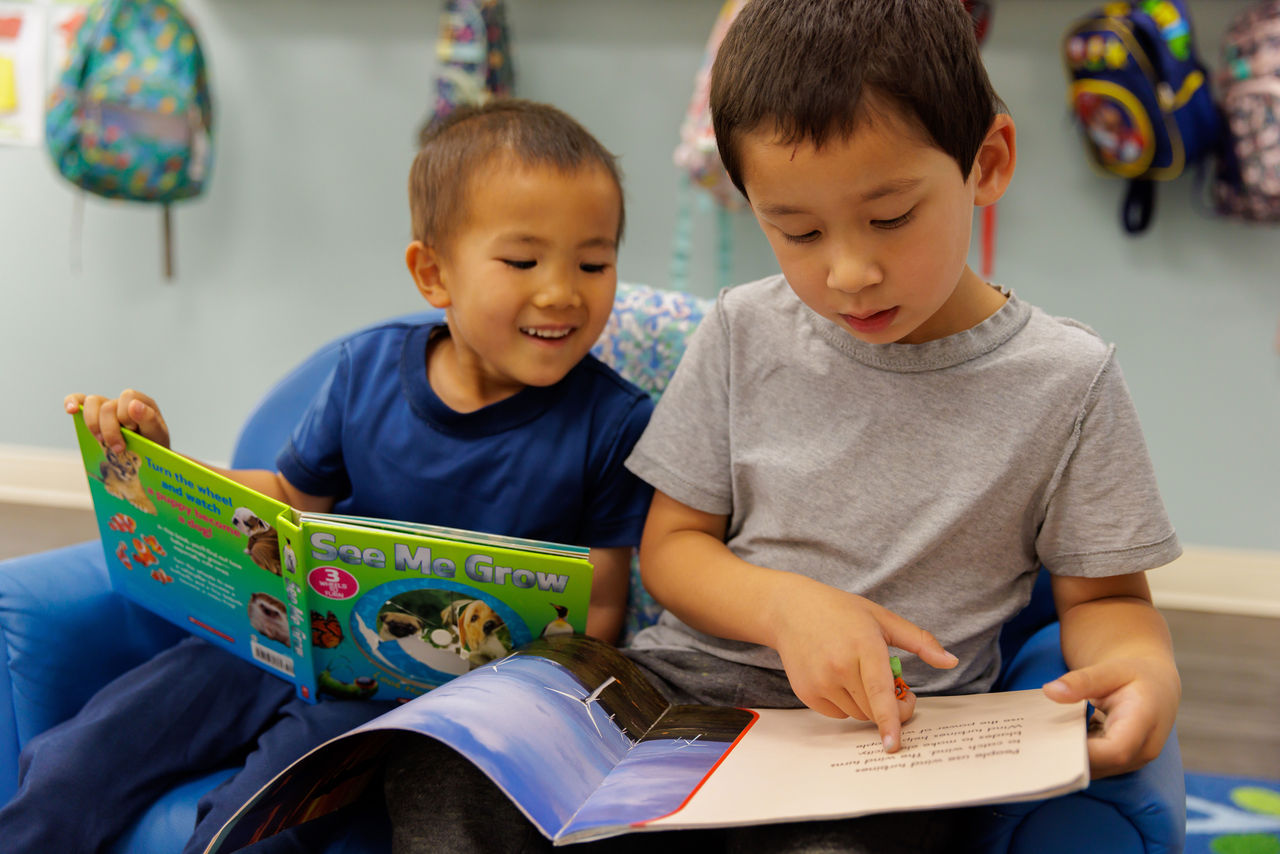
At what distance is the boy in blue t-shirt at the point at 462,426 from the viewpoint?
0.86m

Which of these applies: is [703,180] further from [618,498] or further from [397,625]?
[397,625]

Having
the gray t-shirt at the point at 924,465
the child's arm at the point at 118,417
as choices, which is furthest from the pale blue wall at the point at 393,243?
the child's arm at the point at 118,417

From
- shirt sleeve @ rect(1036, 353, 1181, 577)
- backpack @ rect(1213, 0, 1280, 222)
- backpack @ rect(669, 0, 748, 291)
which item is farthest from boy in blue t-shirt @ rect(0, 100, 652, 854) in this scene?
backpack @ rect(1213, 0, 1280, 222)

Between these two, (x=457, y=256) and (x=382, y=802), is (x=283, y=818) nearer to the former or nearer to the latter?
(x=382, y=802)

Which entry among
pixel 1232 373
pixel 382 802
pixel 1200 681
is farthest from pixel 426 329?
A: pixel 1232 373

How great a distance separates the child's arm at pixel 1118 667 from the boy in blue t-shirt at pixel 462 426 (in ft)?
1.24

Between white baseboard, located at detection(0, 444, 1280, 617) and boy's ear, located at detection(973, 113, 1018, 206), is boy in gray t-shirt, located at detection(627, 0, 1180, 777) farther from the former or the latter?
white baseboard, located at detection(0, 444, 1280, 617)

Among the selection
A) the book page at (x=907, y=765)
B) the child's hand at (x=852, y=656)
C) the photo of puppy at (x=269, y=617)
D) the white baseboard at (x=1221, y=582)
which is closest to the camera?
the book page at (x=907, y=765)

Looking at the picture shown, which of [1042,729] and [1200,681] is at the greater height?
[1042,729]

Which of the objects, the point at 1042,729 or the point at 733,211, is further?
the point at 733,211

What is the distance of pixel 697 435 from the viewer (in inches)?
34.3

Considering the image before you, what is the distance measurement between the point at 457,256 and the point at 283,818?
49 cm

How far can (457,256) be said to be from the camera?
94 centimetres

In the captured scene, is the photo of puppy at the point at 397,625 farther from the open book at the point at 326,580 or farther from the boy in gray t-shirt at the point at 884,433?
the boy in gray t-shirt at the point at 884,433
